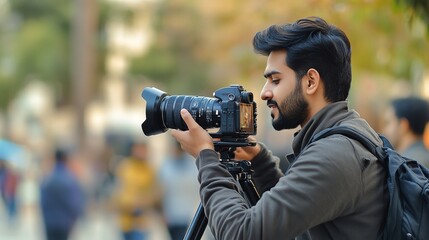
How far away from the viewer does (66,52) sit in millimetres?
30641

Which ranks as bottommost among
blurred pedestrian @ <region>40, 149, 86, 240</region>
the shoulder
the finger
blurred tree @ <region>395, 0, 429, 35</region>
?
blurred pedestrian @ <region>40, 149, 86, 240</region>

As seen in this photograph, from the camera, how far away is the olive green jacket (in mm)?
2596

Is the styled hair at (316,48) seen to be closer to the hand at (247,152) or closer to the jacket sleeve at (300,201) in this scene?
the jacket sleeve at (300,201)

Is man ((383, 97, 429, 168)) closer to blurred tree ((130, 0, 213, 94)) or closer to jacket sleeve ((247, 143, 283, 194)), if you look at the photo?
jacket sleeve ((247, 143, 283, 194))

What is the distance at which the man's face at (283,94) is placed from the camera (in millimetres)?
2848

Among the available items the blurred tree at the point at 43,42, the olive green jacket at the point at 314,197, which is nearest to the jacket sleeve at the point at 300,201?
the olive green jacket at the point at 314,197

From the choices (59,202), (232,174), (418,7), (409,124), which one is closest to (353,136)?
(232,174)

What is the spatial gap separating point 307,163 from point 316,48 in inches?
14.6

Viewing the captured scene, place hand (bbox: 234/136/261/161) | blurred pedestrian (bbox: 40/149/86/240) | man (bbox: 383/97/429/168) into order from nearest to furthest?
1. hand (bbox: 234/136/261/161)
2. man (bbox: 383/97/429/168)
3. blurred pedestrian (bbox: 40/149/86/240)

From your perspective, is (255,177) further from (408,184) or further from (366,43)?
(366,43)

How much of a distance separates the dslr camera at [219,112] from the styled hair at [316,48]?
0.66ft

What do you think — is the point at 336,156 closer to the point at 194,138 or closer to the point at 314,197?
the point at 314,197

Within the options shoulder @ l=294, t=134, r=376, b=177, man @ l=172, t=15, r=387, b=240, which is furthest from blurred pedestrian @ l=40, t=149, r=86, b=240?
shoulder @ l=294, t=134, r=376, b=177

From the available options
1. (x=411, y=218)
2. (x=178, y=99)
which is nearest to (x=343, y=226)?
(x=411, y=218)
